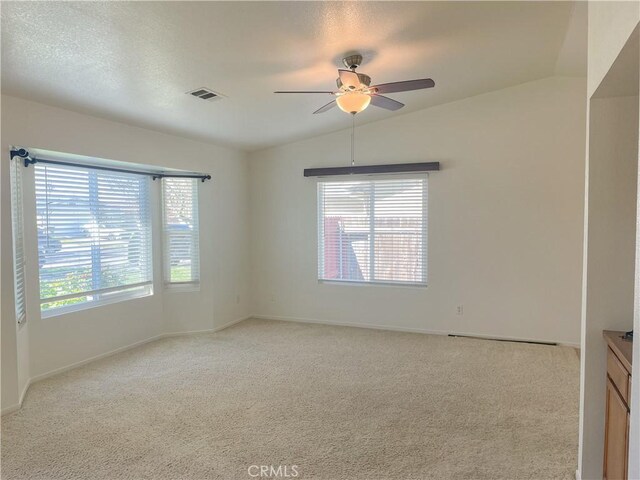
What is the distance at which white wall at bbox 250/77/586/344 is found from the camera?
4.27 metres

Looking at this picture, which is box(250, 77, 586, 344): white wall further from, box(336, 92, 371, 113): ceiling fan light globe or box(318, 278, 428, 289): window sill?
box(336, 92, 371, 113): ceiling fan light globe

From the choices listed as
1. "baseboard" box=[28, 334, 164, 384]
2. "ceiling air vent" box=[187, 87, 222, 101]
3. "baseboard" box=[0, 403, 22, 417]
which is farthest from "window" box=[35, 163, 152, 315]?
"ceiling air vent" box=[187, 87, 222, 101]

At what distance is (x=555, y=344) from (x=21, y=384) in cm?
535

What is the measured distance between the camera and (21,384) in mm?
3125

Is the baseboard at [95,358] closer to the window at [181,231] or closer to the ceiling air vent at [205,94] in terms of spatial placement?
the window at [181,231]

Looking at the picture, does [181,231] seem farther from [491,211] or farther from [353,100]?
[491,211]

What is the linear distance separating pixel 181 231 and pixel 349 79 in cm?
321

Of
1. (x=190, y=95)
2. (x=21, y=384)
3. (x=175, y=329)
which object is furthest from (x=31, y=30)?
(x=175, y=329)

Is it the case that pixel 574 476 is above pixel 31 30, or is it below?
below

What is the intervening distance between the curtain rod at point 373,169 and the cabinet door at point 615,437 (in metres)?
3.27

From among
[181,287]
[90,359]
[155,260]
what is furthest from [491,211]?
[90,359]

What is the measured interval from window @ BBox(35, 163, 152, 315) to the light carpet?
76 cm

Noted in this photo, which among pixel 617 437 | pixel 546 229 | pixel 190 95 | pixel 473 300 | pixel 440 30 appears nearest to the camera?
Answer: pixel 617 437

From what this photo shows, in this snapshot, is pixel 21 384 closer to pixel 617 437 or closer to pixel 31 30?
pixel 31 30
